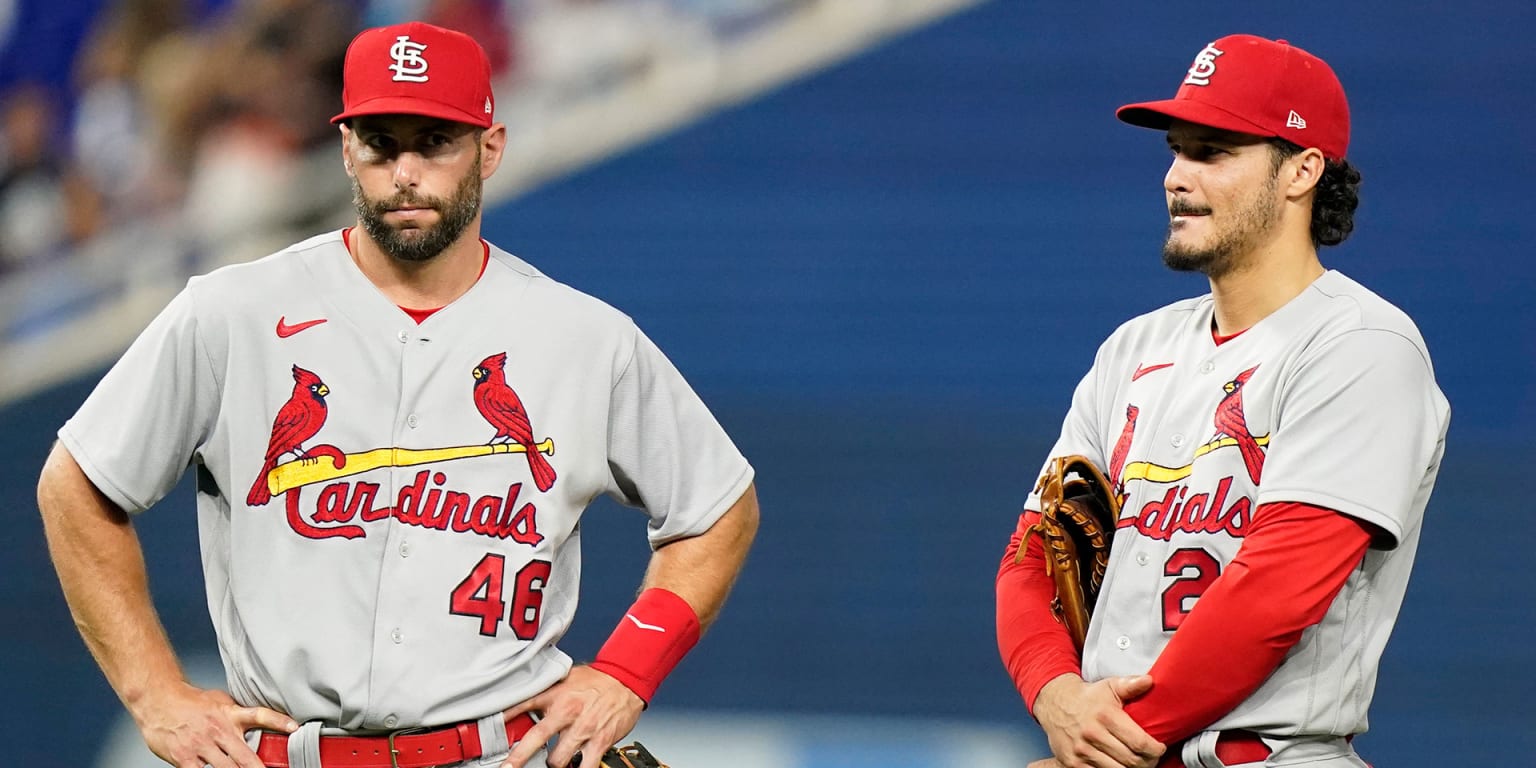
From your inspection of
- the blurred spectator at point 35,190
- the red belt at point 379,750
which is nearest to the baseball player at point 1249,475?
the red belt at point 379,750

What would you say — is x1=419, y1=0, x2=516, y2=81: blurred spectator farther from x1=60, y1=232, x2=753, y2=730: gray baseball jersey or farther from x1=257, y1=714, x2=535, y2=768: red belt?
x1=257, y1=714, x2=535, y2=768: red belt

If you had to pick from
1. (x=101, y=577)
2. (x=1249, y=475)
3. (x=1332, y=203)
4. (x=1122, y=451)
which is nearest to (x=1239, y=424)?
(x=1249, y=475)

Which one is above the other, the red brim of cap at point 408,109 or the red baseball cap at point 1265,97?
the red baseball cap at point 1265,97

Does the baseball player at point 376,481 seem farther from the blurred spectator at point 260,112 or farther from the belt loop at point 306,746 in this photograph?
the blurred spectator at point 260,112

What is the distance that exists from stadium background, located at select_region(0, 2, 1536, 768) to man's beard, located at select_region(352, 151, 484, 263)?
2.00 meters

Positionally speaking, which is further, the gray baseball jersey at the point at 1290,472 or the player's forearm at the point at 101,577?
the player's forearm at the point at 101,577

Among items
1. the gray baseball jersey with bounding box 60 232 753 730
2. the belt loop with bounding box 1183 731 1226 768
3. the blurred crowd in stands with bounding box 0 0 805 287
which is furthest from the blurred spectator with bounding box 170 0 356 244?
the belt loop with bounding box 1183 731 1226 768

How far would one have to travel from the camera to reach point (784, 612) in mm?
4562

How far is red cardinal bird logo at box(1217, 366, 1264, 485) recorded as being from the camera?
2461mm

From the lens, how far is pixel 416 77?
2564 millimetres

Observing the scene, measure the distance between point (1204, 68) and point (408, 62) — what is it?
1149 millimetres

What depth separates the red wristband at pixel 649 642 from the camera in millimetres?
2656

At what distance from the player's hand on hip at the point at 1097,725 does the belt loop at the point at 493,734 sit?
0.76 m

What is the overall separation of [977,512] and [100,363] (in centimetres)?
239
